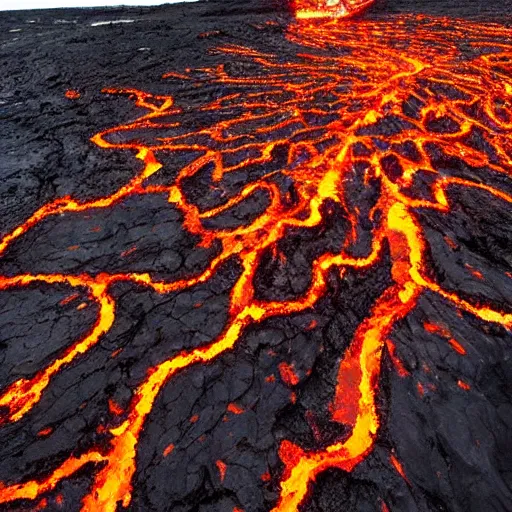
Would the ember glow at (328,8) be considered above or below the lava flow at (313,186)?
above

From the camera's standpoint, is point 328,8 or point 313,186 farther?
point 328,8

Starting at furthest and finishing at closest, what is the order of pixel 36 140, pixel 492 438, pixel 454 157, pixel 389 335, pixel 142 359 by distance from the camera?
pixel 36 140 < pixel 454 157 < pixel 389 335 < pixel 142 359 < pixel 492 438

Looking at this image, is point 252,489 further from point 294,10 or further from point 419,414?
point 294,10

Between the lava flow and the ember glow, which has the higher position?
the ember glow

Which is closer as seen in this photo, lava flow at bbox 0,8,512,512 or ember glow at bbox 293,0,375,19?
lava flow at bbox 0,8,512,512

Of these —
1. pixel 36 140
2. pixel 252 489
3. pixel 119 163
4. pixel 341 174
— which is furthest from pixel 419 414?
pixel 36 140

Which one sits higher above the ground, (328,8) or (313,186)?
(328,8)

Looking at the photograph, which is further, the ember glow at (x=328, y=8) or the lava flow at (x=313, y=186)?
the ember glow at (x=328, y=8)

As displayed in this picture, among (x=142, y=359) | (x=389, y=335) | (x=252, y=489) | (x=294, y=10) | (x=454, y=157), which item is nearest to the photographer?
(x=252, y=489)
